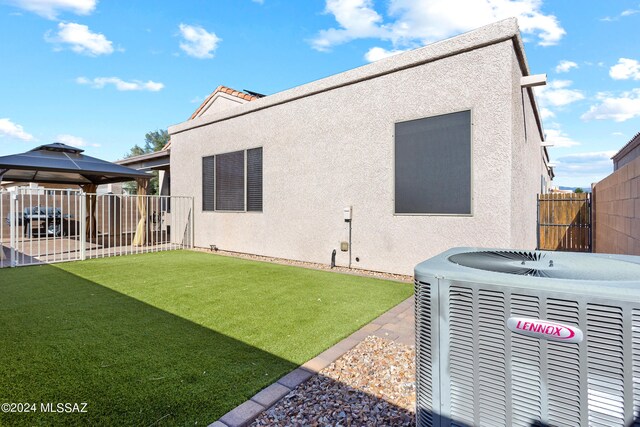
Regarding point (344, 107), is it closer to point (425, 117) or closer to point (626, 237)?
point (425, 117)

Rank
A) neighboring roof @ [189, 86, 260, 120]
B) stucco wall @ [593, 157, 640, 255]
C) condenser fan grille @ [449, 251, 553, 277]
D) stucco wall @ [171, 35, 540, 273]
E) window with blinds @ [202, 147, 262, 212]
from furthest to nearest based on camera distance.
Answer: neighboring roof @ [189, 86, 260, 120], window with blinds @ [202, 147, 262, 212], stucco wall @ [171, 35, 540, 273], stucco wall @ [593, 157, 640, 255], condenser fan grille @ [449, 251, 553, 277]

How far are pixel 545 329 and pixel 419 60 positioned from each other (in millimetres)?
6177

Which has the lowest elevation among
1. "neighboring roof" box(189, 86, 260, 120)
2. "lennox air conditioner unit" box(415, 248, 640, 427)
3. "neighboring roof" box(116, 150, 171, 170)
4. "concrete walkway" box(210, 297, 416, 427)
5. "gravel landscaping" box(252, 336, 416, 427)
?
"gravel landscaping" box(252, 336, 416, 427)

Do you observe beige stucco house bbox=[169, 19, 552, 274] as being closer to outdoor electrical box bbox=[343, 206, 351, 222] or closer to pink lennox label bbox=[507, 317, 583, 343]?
outdoor electrical box bbox=[343, 206, 351, 222]

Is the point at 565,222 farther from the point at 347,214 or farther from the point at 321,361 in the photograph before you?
the point at 321,361

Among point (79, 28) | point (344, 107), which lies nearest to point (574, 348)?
point (344, 107)

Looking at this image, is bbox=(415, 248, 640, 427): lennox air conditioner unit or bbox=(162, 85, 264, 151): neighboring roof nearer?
bbox=(415, 248, 640, 427): lennox air conditioner unit

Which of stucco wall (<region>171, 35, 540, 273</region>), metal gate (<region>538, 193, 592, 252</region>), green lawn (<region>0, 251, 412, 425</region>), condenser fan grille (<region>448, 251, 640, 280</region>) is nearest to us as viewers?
condenser fan grille (<region>448, 251, 640, 280</region>)

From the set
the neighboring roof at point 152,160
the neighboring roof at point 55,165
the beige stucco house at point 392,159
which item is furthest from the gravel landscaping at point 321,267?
the neighboring roof at point 152,160

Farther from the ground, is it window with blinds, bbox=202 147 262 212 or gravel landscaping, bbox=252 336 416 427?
window with blinds, bbox=202 147 262 212

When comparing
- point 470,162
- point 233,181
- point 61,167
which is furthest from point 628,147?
point 61,167

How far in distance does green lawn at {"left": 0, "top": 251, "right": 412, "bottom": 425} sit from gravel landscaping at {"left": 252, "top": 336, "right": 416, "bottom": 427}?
32 cm

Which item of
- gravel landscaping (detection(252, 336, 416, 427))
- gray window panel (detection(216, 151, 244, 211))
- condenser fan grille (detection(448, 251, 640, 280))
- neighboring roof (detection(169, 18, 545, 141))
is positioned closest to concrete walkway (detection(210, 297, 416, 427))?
gravel landscaping (detection(252, 336, 416, 427))

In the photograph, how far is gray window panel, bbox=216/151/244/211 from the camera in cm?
986
